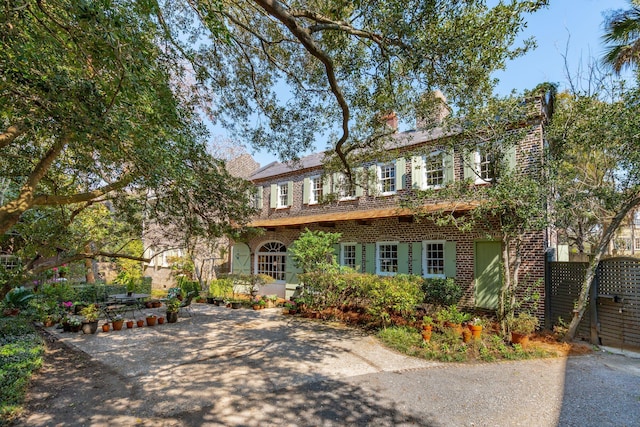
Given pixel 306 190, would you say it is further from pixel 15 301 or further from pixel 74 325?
pixel 15 301

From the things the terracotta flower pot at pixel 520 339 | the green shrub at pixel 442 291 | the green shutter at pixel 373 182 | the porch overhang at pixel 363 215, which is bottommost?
the terracotta flower pot at pixel 520 339

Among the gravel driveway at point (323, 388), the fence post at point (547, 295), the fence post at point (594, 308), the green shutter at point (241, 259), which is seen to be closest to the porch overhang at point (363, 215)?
the green shutter at point (241, 259)

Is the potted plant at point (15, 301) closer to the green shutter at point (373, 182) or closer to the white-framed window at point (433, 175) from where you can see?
the green shutter at point (373, 182)

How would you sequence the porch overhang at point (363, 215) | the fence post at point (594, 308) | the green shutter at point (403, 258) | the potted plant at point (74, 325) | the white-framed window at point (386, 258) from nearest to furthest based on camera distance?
the fence post at point (594, 308) < the potted plant at point (74, 325) < the porch overhang at point (363, 215) < the green shutter at point (403, 258) < the white-framed window at point (386, 258)

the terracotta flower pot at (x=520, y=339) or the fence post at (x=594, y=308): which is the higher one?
the fence post at (x=594, y=308)

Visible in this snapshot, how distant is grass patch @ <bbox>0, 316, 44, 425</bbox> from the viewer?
4.26 meters

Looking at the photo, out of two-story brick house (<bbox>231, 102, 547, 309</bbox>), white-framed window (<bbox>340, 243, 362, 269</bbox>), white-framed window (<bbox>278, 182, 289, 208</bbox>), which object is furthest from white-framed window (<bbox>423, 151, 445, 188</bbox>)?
white-framed window (<bbox>278, 182, 289, 208</bbox>)

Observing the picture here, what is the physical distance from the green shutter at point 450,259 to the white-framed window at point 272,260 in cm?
758

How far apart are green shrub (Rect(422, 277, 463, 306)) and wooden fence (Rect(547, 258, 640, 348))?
245 centimetres

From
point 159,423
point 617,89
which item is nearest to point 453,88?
point 617,89

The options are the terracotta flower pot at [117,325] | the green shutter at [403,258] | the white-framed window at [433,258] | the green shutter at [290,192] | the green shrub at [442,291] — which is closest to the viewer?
the terracotta flower pot at [117,325]

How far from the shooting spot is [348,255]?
13367mm

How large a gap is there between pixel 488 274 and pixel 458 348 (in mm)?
3724

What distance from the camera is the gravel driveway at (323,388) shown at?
163 inches
